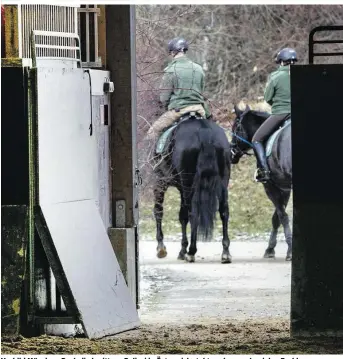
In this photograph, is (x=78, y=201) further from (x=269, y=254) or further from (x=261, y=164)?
(x=261, y=164)

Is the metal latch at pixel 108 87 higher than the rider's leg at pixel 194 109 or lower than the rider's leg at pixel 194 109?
higher

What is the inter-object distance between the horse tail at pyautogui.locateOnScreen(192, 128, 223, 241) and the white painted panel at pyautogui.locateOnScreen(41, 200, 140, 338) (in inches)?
267

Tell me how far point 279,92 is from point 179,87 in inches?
80.7

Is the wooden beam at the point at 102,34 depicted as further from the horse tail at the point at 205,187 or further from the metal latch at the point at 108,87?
the horse tail at the point at 205,187

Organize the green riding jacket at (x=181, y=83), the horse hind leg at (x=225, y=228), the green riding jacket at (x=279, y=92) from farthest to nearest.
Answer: the green riding jacket at (x=279, y=92) → the horse hind leg at (x=225, y=228) → the green riding jacket at (x=181, y=83)

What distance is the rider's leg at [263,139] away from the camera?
18906 mm

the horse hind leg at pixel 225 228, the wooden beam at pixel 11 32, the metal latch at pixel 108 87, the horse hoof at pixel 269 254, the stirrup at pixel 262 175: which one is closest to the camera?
the wooden beam at pixel 11 32

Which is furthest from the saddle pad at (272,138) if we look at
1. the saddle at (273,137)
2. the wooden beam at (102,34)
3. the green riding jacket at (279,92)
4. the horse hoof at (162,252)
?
the wooden beam at (102,34)

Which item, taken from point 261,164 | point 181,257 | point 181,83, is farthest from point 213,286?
point 261,164

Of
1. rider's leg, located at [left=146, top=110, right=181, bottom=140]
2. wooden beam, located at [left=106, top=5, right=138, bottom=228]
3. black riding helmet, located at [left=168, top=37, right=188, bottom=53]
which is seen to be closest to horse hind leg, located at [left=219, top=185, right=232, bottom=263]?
rider's leg, located at [left=146, top=110, right=181, bottom=140]

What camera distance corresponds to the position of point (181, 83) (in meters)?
17.3

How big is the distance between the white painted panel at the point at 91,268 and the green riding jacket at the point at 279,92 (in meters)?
8.06

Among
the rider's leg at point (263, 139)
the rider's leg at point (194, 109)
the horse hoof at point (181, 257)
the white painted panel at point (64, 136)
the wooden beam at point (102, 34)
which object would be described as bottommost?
the horse hoof at point (181, 257)

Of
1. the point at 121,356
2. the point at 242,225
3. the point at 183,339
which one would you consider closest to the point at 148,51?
the point at 183,339
